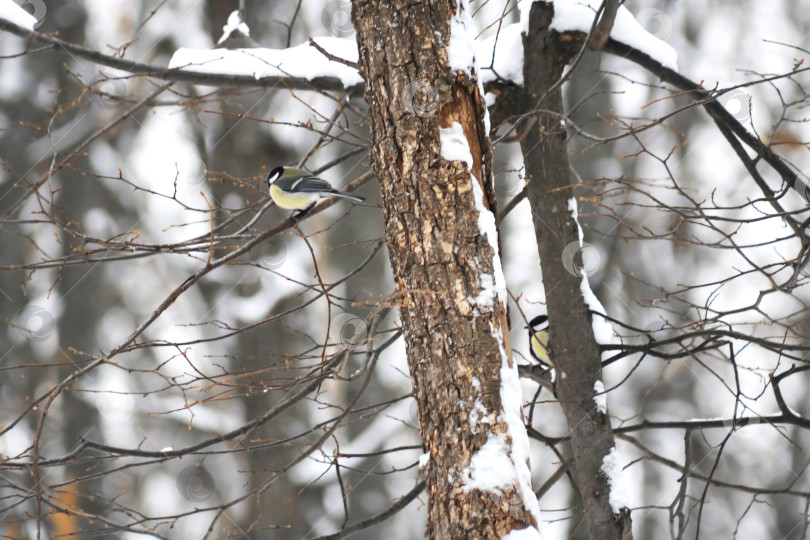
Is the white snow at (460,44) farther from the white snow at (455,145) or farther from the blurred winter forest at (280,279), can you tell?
the blurred winter forest at (280,279)

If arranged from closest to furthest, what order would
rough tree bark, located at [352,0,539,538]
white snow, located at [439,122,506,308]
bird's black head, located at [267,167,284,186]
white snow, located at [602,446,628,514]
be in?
rough tree bark, located at [352,0,539,538], white snow, located at [439,122,506,308], white snow, located at [602,446,628,514], bird's black head, located at [267,167,284,186]

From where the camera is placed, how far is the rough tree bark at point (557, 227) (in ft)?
12.6

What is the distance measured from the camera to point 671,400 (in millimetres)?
10648

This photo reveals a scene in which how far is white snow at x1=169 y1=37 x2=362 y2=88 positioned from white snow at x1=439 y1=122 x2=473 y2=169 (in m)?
1.51

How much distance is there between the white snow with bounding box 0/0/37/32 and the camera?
3.56 metres

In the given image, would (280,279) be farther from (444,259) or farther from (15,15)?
(444,259)

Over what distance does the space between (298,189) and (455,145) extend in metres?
2.02

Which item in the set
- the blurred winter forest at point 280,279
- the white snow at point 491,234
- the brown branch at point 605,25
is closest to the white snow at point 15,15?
the white snow at point 491,234

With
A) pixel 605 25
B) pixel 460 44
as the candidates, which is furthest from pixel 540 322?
pixel 460 44

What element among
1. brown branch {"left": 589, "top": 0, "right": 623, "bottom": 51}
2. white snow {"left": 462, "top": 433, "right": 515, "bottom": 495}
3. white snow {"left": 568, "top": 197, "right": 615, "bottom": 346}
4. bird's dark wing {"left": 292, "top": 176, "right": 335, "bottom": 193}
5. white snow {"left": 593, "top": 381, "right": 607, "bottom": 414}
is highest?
brown branch {"left": 589, "top": 0, "right": 623, "bottom": 51}

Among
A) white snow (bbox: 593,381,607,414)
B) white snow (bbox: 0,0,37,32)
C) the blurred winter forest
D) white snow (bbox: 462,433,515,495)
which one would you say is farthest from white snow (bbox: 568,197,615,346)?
the blurred winter forest

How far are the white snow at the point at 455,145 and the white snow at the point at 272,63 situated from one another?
151 cm

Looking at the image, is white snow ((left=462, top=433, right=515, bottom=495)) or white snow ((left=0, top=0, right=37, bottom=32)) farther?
white snow ((left=0, top=0, right=37, bottom=32))

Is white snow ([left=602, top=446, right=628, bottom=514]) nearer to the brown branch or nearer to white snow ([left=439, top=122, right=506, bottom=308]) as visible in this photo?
white snow ([left=439, top=122, right=506, bottom=308])
